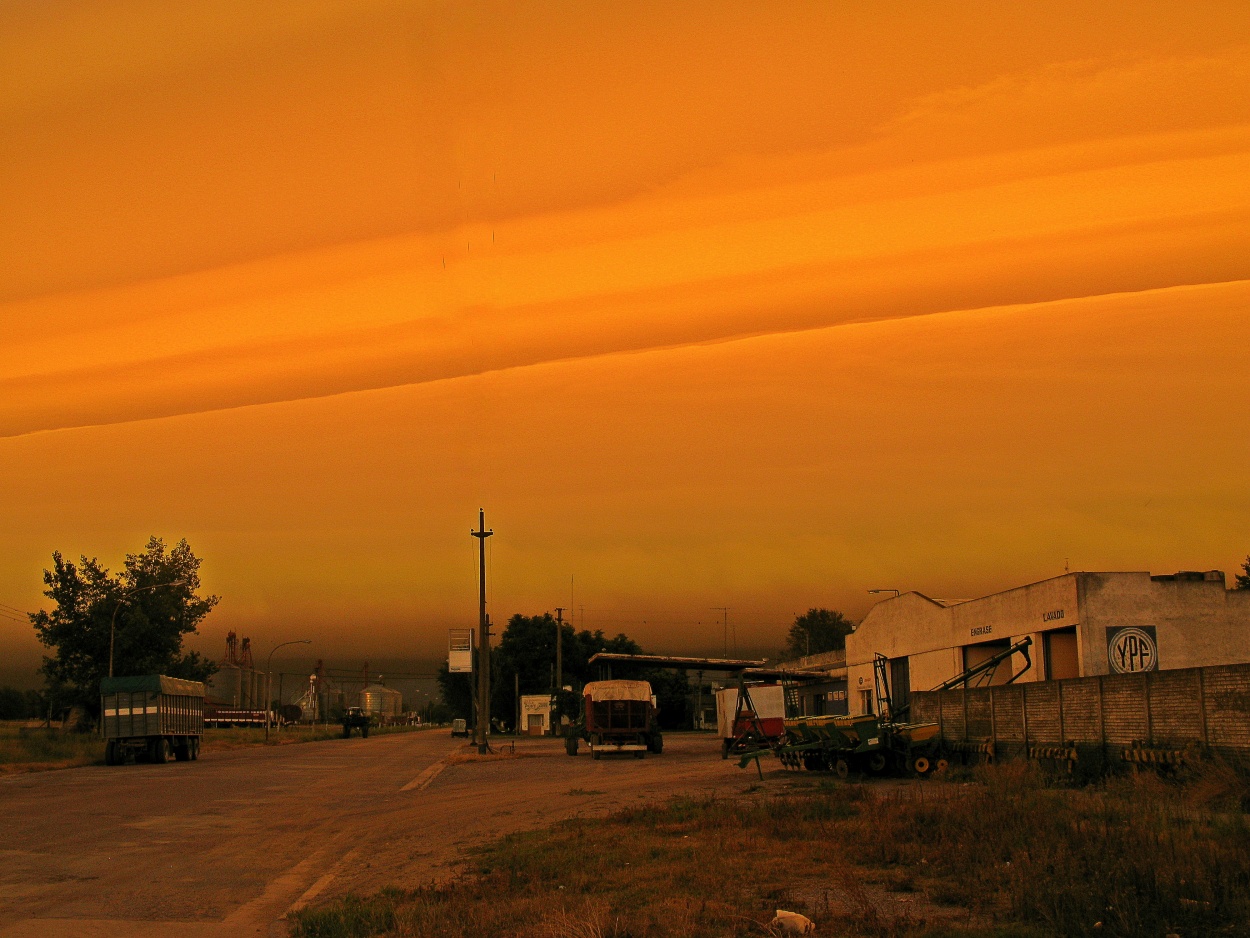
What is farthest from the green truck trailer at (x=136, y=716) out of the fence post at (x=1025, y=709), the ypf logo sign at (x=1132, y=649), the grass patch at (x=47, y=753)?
the ypf logo sign at (x=1132, y=649)

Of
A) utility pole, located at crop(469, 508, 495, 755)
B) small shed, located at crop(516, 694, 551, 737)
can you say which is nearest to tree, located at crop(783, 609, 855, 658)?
small shed, located at crop(516, 694, 551, 737)

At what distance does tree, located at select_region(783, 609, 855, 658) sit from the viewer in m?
150

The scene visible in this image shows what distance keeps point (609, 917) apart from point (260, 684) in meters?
175

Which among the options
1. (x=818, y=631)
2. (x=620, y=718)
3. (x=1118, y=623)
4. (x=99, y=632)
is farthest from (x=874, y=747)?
(x=818, y=631)

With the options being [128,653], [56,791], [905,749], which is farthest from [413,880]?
[128,653]

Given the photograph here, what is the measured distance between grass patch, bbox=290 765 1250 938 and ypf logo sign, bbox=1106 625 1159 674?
20956 millimetres

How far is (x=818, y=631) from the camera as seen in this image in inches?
6068

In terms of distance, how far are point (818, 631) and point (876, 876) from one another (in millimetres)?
145322

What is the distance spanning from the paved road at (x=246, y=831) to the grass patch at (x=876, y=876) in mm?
1534

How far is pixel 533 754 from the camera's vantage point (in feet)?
164

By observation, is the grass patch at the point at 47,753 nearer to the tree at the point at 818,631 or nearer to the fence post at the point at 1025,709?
the fence post at the point at 1025,709

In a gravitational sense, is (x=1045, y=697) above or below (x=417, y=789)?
above

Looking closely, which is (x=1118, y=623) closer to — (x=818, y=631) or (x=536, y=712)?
(x=536, y=712)

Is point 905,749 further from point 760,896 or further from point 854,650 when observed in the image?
point 854,650
